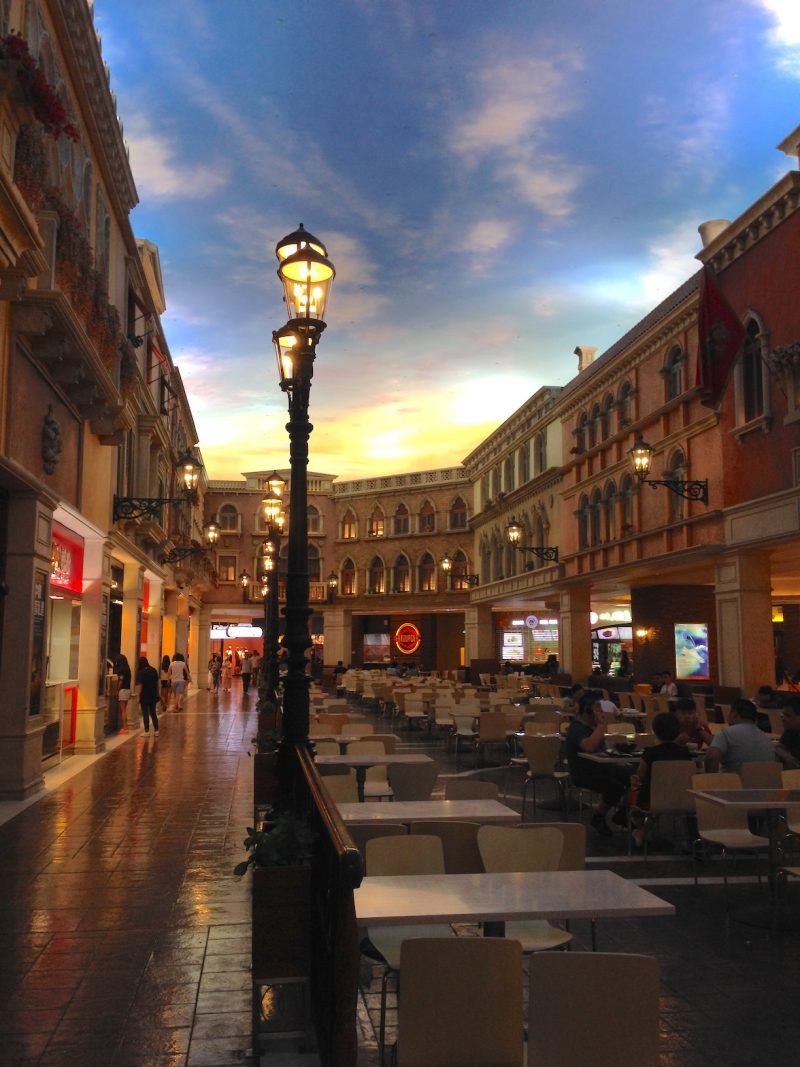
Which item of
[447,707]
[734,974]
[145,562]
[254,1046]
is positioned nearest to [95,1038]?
[254,1046]

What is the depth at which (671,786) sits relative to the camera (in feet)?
26.2

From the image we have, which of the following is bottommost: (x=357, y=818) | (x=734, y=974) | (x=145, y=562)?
(x=734, y=974)

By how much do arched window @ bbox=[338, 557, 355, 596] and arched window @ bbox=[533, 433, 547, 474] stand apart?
19974mm

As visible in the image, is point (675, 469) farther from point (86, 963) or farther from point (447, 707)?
point (86, 963)

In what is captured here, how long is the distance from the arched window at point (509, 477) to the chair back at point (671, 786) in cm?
2932

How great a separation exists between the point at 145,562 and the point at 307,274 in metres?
14.2

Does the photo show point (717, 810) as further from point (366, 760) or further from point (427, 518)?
point (427, 518)

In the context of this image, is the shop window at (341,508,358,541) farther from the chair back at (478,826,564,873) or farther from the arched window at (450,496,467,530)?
the chair back at (478,826,564,873)

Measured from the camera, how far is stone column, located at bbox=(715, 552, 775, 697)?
58.2ft

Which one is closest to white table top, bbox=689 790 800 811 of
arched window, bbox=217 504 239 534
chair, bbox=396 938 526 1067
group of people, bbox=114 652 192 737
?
chair, bbox=396 938 526 1067

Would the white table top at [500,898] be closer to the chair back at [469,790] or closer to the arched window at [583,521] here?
the chair back at [469,790]

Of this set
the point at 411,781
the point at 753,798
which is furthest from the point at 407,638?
the point at 753,798

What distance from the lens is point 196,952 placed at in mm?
5547

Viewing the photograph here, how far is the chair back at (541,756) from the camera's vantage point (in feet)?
33.9
